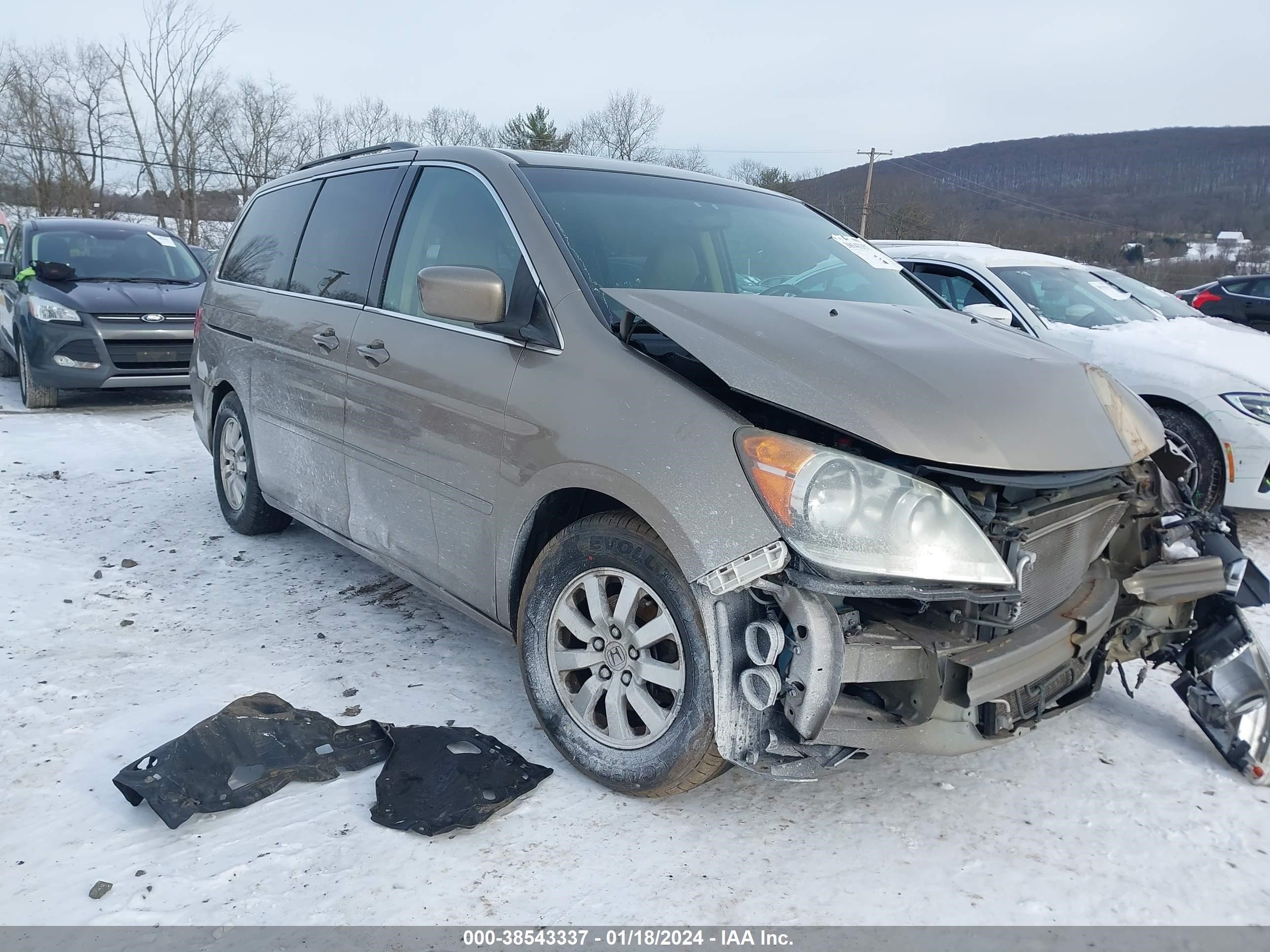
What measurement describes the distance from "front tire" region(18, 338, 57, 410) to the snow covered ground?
18.3ft

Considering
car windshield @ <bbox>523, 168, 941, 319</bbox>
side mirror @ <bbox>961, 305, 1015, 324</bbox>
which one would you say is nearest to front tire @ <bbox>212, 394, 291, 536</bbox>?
car windshield @ <bbox>523, 168, 941, 319</bbox>

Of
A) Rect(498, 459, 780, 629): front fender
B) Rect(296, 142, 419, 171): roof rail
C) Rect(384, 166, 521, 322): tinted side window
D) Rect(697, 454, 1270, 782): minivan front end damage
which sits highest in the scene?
Rect(296, 142, 419, 171): roof rail

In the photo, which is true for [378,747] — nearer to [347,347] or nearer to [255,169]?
[347,347]

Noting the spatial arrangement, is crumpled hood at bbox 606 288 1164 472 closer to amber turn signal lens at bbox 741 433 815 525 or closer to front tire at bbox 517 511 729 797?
amber turn signal lens at bbox 741 433 815 525

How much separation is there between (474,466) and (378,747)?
94 cm

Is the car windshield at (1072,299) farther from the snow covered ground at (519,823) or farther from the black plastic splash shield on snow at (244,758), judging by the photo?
the black plastic splash shield on snow at (244,758)

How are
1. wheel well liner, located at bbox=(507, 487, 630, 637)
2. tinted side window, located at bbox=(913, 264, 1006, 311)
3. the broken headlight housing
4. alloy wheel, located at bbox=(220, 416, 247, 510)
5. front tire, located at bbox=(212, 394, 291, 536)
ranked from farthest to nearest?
tinted side window, located at bbox=(913, 264, 1006, 311)
alloy wheel, located at bbox=(220, 416, 247, 510)
front tire, located at bbox=(212, 394, 291, 536)
wheel well liner, located at bbox=(507, 487, 630, 637)
the broken headlight housing

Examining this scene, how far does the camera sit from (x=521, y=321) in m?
2.73

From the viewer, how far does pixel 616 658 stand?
252cm

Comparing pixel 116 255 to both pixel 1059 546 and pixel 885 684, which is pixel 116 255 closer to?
pixel 885 684

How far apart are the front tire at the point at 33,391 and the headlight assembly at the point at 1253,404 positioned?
9.68 metres

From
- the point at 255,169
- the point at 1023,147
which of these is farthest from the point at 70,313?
the point at 1023,147

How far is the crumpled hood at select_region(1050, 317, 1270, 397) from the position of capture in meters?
5.20

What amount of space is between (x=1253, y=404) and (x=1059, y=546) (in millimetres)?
3600
